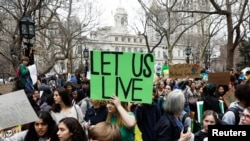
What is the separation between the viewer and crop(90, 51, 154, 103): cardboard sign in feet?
13.1

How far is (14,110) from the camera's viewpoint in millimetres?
3879

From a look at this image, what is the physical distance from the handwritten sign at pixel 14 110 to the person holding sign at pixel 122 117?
0.79 metres

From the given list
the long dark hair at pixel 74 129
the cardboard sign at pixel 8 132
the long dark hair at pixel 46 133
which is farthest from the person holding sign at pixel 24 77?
the long dark hair at pixel 74 129

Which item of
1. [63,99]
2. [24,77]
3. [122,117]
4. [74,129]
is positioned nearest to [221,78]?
[24,77]

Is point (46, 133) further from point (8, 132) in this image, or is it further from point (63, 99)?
point (63, 99)

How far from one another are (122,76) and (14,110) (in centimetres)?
114

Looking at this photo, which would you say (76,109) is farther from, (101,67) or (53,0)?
(53,0)

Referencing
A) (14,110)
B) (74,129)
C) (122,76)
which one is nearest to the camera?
(74,129)

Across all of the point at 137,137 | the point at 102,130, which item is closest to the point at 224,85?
the point at 137,137

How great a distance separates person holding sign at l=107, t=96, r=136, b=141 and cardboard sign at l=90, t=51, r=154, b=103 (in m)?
0.09

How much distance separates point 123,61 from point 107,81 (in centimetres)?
27

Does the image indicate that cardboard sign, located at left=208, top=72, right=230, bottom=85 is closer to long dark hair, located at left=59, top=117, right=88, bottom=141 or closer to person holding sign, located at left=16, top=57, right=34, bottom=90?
person holding sign, located at left=16, top=57, right=34, bottom=90

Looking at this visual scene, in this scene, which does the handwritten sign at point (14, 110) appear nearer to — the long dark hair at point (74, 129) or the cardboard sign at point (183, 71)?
the long dark hair at point (74, 129)

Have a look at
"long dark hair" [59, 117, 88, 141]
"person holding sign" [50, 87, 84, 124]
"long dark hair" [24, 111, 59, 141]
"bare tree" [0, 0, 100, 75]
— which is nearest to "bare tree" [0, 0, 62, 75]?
"bare tree" [0, 0, 100, 75]
